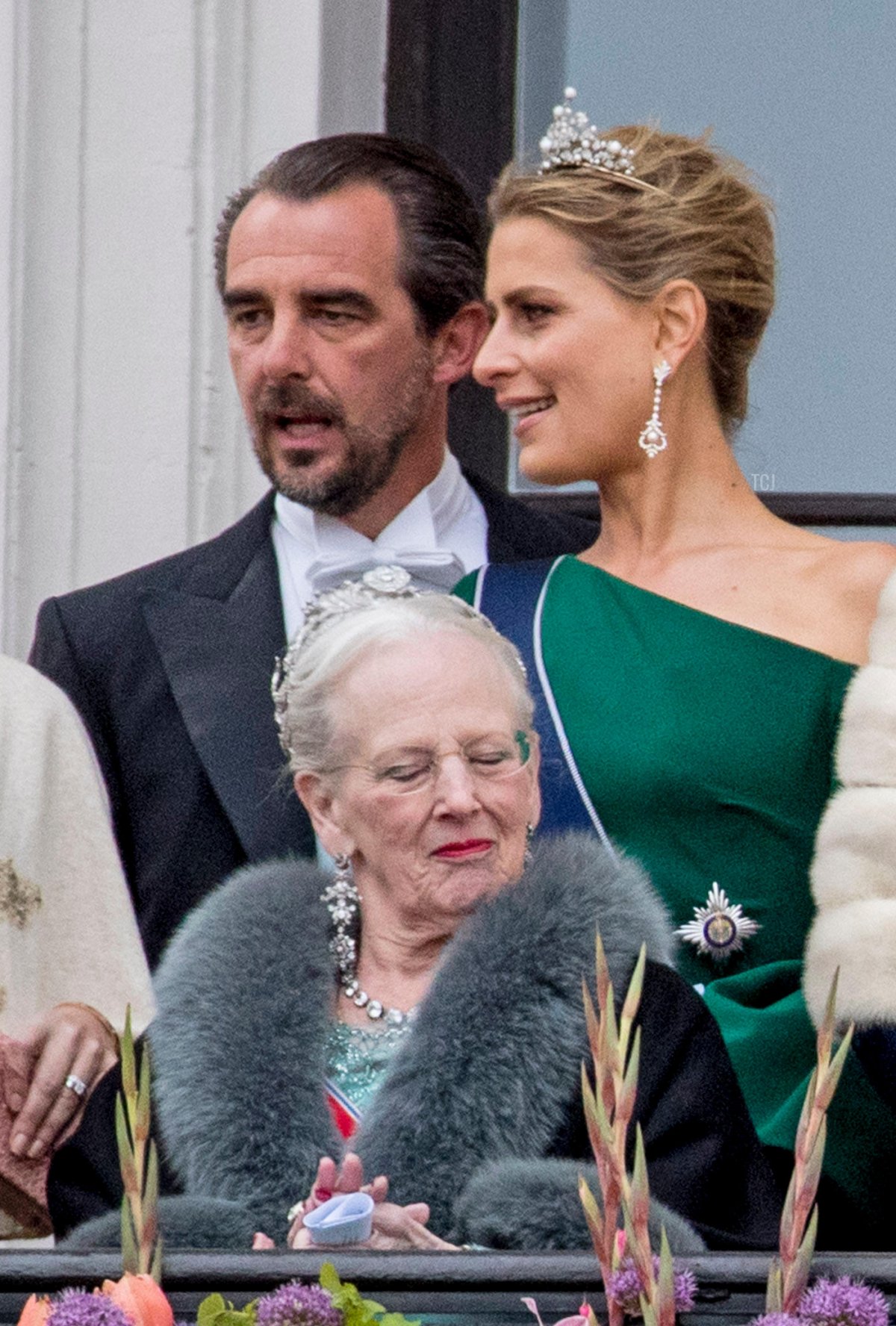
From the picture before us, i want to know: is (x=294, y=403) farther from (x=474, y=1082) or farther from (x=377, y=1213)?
(x=377, y=1213)

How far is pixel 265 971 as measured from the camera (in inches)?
107

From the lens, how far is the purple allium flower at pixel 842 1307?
1729 mm

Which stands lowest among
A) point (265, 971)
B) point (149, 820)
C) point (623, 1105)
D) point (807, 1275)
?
point (149, 820)

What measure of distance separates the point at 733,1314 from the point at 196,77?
104 inches

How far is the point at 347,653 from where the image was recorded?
9.37 ft

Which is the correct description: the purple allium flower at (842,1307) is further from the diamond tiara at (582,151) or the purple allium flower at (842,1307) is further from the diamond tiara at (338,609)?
the diamond tiara at (582,151)

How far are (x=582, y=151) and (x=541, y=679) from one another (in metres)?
0.59

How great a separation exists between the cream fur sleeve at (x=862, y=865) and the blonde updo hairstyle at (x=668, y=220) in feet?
1.65

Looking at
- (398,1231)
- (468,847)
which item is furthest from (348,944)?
(398,1231)

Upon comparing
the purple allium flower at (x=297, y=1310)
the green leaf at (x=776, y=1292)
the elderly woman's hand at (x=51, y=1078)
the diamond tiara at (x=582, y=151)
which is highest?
the diamond tiara at (x=582, y=151)

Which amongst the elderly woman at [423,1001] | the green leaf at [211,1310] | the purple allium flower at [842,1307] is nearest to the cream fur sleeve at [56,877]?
the elderly woman at [423,1001]

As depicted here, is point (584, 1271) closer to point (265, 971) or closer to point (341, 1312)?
point (341, 1312)

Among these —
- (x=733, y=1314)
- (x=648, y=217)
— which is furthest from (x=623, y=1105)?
(x=648, y=217)

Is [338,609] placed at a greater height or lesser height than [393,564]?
greater
